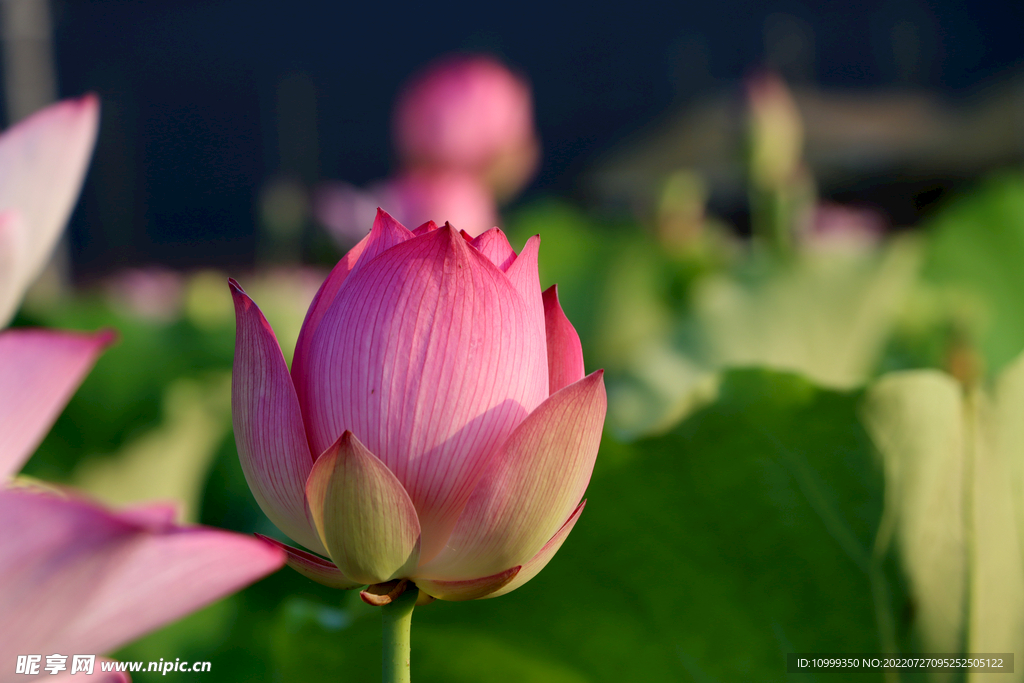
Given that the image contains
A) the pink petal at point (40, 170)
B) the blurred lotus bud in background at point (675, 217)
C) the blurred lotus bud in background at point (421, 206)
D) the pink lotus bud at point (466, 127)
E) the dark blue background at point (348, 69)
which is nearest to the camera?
the pink petal at point (40, 170)

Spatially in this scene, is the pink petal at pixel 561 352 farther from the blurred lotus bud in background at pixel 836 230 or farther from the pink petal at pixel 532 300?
the blurred lotus bud in background at pixel 836 230

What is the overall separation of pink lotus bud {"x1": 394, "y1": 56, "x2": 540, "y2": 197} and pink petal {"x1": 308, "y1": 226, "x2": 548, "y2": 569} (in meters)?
0.90

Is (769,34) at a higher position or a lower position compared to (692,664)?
higher

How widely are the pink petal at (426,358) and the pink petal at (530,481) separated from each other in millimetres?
11

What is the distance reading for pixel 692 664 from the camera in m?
0.27

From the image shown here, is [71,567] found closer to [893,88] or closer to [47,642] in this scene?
[47,642]

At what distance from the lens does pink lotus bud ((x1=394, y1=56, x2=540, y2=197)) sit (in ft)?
3.55

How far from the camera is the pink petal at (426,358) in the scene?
0.56ft

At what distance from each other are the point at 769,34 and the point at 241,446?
605 centimetres

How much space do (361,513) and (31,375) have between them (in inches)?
2.3

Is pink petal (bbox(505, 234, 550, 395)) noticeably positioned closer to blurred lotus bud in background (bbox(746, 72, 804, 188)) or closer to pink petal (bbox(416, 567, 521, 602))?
pink petal (bbox(416, 567, 521, 602))

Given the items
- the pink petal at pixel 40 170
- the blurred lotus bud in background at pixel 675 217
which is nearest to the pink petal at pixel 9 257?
the pink petal at pixel 40 170

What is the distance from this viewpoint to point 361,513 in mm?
166

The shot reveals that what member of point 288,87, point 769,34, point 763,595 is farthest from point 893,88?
point 763,595
